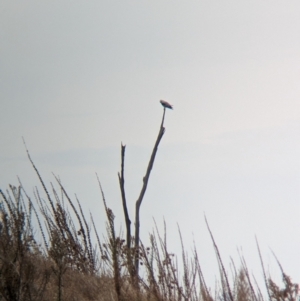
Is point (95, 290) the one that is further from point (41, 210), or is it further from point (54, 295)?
point (41, 210)

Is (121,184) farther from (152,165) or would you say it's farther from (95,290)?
(95,290)

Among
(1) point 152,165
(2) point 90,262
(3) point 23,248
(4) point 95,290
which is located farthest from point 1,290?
(1) point 152,165

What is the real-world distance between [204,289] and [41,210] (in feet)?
8.54

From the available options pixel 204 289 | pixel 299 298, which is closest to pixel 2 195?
pixel 204 289

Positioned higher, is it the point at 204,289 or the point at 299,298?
the point at 204,289

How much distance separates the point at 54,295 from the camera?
14.7 feet

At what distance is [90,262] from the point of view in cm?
559

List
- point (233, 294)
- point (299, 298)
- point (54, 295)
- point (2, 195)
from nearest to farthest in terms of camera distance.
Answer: point (299, 298) < point (233, 294) < point (54, 295) < point (2, 195)

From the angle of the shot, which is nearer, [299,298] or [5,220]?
[299,298]

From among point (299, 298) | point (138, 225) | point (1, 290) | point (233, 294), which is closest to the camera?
point (299, 298)

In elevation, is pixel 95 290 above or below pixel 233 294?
above

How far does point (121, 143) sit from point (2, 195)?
1130 millimetres

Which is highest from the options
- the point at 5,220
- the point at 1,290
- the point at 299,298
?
the point at 5,220

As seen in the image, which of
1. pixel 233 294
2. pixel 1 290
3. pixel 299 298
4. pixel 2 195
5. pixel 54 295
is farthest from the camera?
pixel 2 195
